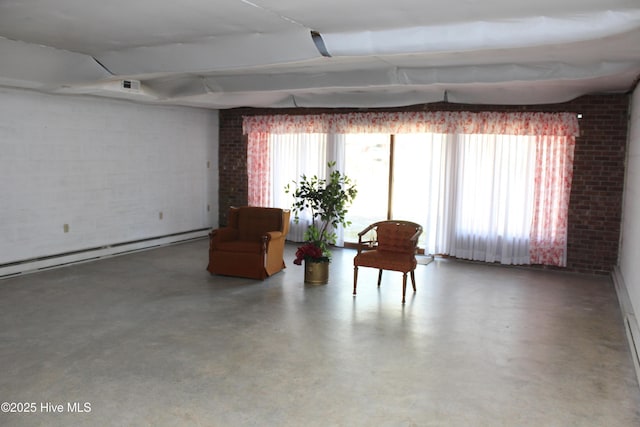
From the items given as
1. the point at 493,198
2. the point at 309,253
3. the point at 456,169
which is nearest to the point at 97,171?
the point at 309,253

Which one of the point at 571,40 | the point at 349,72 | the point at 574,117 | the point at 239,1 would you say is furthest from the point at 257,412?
the point at 574,117

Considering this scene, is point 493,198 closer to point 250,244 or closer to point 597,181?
point 597,181

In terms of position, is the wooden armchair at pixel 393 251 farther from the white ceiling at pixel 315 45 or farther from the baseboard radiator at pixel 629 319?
the baseboard radiator at pixel 629 319

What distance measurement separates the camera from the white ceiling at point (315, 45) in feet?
10.9

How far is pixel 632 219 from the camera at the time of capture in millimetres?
5418

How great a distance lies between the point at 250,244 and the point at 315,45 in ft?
9.50

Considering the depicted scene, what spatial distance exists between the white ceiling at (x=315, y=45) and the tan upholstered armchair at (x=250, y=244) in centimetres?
158

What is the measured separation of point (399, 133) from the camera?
7891 mm

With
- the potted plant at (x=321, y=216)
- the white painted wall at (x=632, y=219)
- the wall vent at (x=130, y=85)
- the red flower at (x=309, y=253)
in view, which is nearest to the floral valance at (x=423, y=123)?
the white painted wall at (x=632, y=219)

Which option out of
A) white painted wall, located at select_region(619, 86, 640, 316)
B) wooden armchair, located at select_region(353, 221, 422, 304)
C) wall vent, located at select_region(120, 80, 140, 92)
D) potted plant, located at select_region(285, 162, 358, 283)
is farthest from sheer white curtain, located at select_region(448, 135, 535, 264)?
wall vent, located at select_region(120, 80, 140, 92)

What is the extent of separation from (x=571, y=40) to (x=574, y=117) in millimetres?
3689

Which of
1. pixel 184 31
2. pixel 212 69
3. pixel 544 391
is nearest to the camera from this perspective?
pixel 544 391

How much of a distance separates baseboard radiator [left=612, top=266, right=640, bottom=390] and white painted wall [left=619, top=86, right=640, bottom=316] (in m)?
0.07

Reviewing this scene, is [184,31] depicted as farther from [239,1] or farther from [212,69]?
[239,1]
